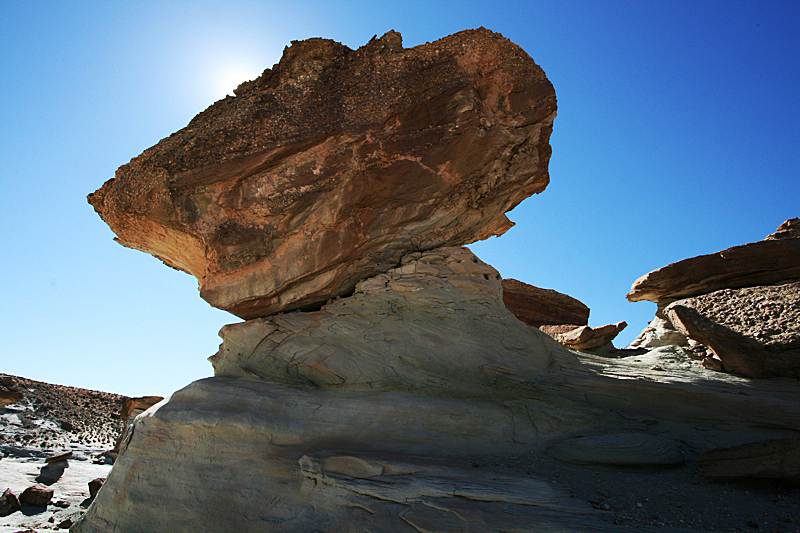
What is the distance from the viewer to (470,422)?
6.00 m

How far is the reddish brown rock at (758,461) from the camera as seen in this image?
4465mm

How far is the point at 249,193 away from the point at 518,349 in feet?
16.1

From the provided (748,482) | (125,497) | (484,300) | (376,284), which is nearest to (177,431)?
(125,497)

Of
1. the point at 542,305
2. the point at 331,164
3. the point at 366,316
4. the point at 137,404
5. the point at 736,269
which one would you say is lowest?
the point at 137,404

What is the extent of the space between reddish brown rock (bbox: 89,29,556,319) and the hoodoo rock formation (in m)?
0.03

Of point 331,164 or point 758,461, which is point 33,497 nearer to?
point 331,164

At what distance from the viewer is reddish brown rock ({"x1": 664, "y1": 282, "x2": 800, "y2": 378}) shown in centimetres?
700

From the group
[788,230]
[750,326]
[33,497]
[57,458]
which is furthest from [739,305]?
[57,458]

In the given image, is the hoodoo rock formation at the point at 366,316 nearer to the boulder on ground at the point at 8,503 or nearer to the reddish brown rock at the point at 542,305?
the boulder on ground at the point at 8,503

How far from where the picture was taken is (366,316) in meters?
7.39

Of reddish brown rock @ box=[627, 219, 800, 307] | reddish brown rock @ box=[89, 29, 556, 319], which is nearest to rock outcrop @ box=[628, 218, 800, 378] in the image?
reddish brown rock @ box=[627, 219, 800, 307]

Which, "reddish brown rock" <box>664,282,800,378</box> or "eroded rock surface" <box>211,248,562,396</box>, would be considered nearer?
"eroded rock surface" <box>211,248,562,396</box>

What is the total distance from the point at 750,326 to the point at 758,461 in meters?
3.48

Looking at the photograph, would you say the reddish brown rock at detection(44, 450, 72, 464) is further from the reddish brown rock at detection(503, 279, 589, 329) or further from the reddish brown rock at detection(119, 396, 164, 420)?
the reddish brown rock at detection(503, 279, 589, 329)
